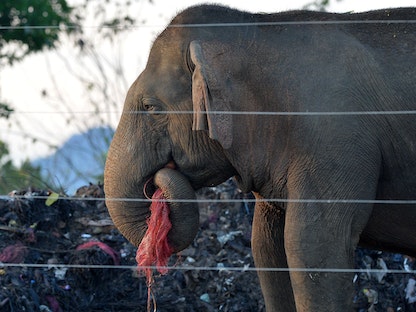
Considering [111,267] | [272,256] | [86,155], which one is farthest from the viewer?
[86,155]

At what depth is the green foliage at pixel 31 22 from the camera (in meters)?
14.1

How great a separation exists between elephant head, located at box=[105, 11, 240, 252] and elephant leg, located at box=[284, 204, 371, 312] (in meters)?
0.60

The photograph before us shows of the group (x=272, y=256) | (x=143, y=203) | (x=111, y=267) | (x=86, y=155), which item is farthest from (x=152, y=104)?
(x=86, y=155)

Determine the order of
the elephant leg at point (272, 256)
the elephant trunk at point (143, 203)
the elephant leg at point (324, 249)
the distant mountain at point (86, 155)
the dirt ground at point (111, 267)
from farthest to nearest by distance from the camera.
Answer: the distant mountain at point (86, 155), the dirt ground at point (111, 267), the elephant leg at point (272, 256), the elephant trunk at point (143, 203), the elephant leg at point (324, 249)

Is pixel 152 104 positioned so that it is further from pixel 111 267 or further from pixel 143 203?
pixel 111 267

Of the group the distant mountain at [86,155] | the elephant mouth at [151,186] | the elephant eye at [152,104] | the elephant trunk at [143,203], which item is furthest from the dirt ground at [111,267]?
the distant mountain at [86,155]

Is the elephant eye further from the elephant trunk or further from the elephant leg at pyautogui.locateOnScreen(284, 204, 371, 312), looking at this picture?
the elephant leg at pyautogui.locateOnScreen(284, 204, 371, 312)

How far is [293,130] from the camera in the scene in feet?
21.5

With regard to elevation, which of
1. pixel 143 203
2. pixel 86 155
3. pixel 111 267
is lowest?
pixel 86 155

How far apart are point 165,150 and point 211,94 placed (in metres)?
0.46

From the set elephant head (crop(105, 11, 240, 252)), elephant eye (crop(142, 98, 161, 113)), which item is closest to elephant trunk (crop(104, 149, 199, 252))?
elephant head (crop(105, 11, 240, 252))

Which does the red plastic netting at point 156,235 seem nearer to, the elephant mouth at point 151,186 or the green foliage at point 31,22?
→ the elephant mouth at point 151,186

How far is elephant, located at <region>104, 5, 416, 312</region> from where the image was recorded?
6465 millimetres

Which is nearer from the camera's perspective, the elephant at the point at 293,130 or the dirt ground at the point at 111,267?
the elephant at the point at 293,130
